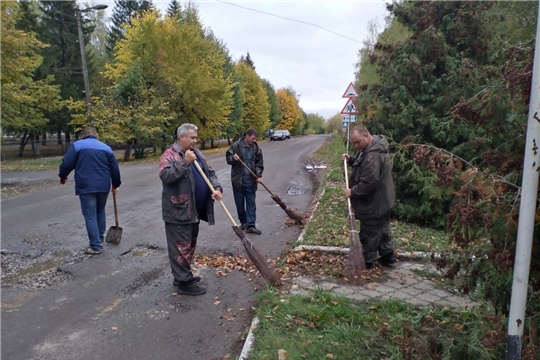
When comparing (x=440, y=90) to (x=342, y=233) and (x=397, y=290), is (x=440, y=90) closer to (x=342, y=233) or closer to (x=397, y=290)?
(x=342, y=233)

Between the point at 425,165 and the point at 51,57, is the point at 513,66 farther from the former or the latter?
the point at 51,57

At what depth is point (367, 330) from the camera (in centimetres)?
369

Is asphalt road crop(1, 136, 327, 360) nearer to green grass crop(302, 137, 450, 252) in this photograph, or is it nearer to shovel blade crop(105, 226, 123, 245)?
shovel blade crop(105, 226, 123, 245)

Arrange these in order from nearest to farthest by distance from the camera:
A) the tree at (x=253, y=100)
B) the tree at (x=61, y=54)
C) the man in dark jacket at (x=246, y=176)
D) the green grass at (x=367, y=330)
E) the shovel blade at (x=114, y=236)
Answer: the green grass at (x=367, y=330) < the shovel blade at (x=114, y=236) < the man in dark jacket at (x=246, y=176) < the tree at (x=61, y=54) < the tree at (x=253, y=100)

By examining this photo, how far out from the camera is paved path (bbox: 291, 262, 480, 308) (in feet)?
14.5

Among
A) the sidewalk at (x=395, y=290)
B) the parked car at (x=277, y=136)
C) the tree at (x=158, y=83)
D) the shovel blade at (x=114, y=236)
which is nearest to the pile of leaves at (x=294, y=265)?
the sidewalk at (x=395, y=290)

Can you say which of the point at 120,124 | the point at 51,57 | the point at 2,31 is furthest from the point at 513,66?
the point at 51,57

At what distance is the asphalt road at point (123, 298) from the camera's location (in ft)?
12.1

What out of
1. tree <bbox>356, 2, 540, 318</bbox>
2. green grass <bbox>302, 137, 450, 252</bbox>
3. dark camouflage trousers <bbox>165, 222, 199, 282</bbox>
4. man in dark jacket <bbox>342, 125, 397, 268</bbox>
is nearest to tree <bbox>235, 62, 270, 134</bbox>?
tree <bbox>356, 2, 540, 318</bbox>

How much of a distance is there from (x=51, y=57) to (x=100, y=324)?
109 feet

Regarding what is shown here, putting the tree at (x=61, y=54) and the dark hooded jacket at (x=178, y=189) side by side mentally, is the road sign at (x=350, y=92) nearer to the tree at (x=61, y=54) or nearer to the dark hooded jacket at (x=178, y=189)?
the dark hooded jacket at (x=178, y=189)

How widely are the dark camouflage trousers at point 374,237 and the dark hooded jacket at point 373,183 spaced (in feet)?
0.40

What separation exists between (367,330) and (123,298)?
284cm

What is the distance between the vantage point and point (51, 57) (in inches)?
1226
